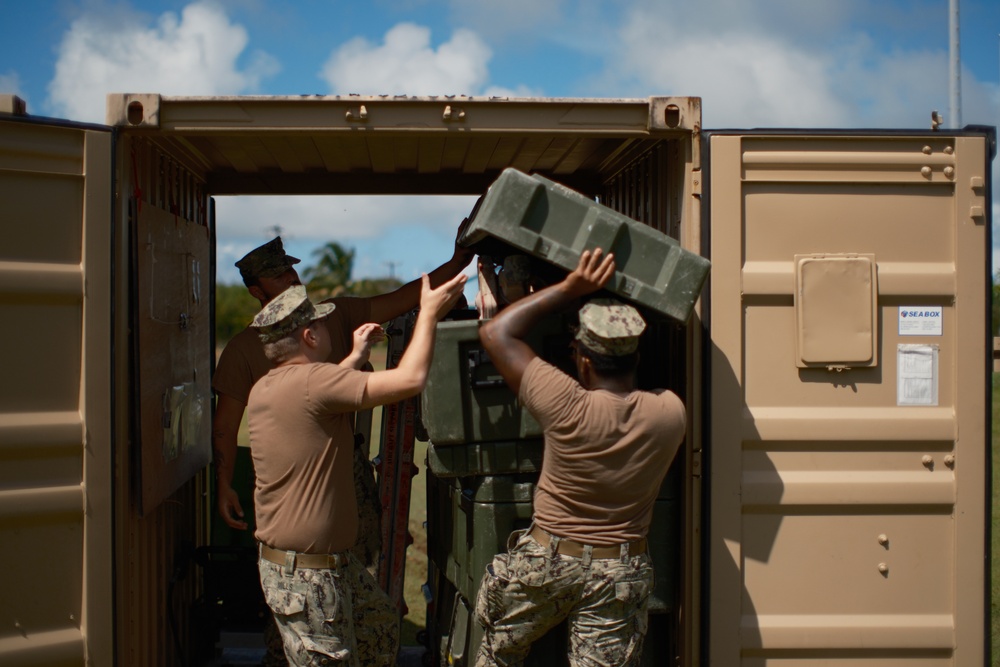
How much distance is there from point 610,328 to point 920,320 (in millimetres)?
1384

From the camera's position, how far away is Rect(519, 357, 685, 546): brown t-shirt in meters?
2.96

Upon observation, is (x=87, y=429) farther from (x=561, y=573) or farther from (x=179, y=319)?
(x=561, y=573)

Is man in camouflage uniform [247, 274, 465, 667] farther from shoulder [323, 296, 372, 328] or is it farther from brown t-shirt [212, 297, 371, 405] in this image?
shoulder [323, 296, 372, 328]

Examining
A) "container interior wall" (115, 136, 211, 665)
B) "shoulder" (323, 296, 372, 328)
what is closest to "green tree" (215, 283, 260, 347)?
"container interior wall" (115, 136, 211, 665)

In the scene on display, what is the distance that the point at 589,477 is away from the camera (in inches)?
118

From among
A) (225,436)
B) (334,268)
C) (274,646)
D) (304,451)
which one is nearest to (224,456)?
(225,436)

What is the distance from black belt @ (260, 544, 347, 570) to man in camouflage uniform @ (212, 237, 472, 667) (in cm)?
67

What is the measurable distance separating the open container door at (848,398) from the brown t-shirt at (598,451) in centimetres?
47

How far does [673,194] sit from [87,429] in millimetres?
2502

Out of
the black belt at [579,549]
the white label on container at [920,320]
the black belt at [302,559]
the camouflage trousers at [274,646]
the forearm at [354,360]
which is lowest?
the camouflage trousers at [274,646]

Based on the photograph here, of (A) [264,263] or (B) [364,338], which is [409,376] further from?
(A) [264,263]

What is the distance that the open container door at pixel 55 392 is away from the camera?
122 inches

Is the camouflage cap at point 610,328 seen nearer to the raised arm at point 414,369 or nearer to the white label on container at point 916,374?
the raised arm at point 414,369

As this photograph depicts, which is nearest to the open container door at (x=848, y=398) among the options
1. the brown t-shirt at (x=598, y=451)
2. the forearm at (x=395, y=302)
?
the brown t-shirt at (x=598, y=451)
